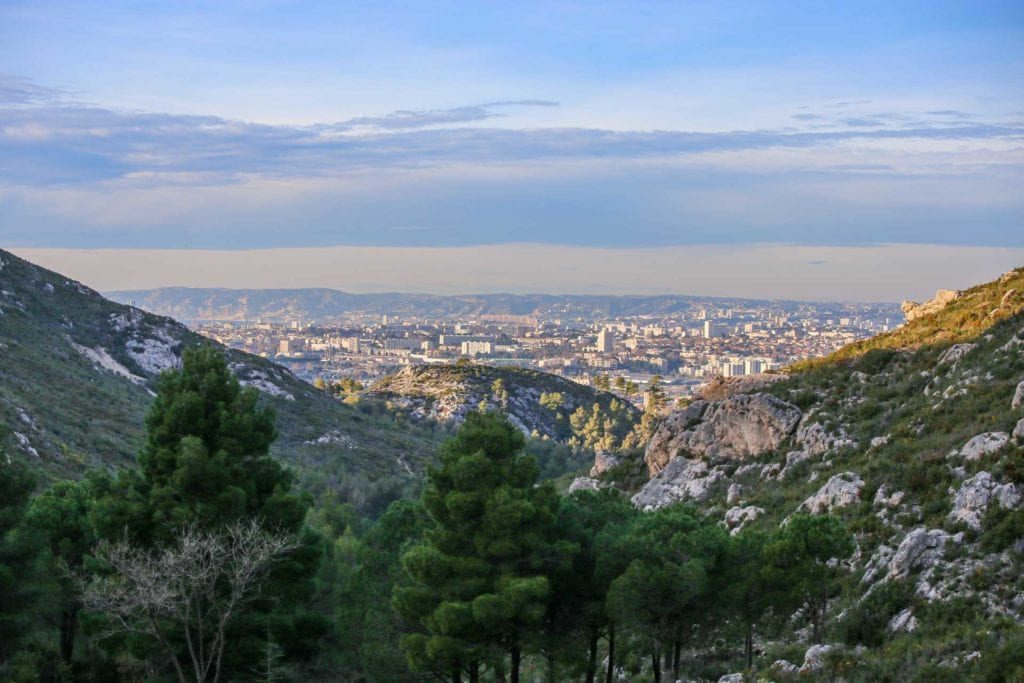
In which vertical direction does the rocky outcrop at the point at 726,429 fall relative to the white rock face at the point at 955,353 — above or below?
below

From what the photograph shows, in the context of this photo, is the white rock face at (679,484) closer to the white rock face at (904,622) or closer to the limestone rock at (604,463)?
the limestone rock at (604,463)

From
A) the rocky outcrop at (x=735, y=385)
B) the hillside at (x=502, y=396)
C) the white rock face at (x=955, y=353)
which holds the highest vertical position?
the white rock face at (x=955, y=353)

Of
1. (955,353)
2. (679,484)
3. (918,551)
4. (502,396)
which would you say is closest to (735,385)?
(679,484)

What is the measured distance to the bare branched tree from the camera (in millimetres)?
21062

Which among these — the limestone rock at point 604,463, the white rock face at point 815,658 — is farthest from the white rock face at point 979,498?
the limestone rock at point 604,463

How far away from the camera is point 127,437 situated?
195ft

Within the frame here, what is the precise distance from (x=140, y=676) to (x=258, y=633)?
328cm

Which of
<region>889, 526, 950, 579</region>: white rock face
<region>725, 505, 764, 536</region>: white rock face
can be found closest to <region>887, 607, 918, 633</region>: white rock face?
<region>889, 526, 950, 579</region>: white rock face

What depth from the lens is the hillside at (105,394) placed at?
2046 inches

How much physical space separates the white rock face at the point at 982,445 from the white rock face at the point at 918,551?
3.30 meters

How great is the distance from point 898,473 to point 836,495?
1.80 metres

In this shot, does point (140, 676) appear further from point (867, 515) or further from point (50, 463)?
point (50, 463)

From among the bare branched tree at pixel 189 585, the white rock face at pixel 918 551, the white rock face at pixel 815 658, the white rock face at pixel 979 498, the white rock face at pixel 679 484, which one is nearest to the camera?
the white rock face at pixel 815 658

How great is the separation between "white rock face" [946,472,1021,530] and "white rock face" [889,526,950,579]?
1.99 ft
